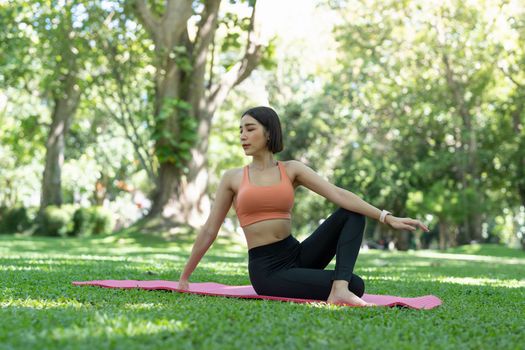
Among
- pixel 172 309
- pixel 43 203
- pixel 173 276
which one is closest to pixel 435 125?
pixel 43 203

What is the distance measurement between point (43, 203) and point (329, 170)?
1371cm

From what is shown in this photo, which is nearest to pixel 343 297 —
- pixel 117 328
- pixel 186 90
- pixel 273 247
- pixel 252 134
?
pixel 273 247

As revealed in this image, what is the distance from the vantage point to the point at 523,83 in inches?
1118

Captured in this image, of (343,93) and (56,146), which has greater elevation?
(343,93)

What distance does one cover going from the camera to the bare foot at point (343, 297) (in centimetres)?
475

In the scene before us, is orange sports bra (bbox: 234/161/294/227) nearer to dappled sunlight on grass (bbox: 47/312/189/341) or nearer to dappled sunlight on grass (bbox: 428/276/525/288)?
dappled sunlight on grass (bbox: 47/312/189/341)

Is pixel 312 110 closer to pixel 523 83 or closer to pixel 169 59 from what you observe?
pixel 523 83

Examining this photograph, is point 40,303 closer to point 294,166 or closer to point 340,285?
point 340,285

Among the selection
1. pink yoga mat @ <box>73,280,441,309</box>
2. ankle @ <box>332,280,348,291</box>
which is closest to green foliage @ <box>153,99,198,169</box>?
pink yoga mat @ <box>73,280,441,309</box>

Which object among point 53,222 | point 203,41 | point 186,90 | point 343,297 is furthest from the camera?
point 53,222

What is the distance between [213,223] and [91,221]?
2534cm

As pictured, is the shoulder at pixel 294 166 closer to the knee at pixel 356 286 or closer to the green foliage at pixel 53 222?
the knee at pixel 356 286

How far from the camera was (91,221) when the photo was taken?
2988 centimetres

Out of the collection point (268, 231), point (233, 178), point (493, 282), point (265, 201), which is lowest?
point (493, 282)
